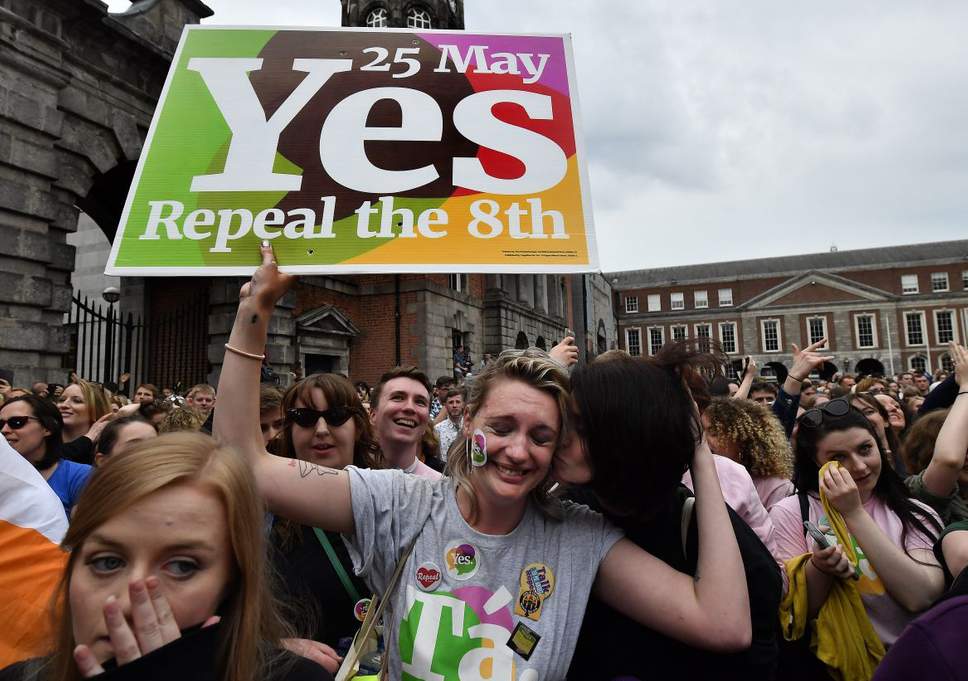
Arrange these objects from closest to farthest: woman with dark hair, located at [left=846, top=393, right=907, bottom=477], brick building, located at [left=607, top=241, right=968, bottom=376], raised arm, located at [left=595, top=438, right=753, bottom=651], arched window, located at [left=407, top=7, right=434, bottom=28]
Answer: raised arm, located at [left=595, top=438, right=753, bottom=651]
woman with dark hair, located at [left=846, top=393, right=907, bottom=477]
arched window, located at [left=407, top=7, right=434, bottom=28]
brick building, located at [left=607, top=241, right=968, bottom=376]

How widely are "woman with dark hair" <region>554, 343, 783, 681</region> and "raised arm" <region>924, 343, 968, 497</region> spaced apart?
1.64 metres

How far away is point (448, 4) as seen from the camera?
22984mm

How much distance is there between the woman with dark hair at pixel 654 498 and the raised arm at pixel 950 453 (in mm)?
1643

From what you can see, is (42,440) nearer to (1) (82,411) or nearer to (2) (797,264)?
(1) (82,411)

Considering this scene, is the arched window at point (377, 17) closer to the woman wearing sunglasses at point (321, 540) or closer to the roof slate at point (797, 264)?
the woman wearing sunglasses at point (321, 540)

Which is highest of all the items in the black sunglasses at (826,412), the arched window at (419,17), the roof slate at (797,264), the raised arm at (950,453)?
the arched window at (419,17)

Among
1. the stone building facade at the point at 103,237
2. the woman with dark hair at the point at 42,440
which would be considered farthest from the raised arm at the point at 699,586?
the stone building facade at the point at 103,237

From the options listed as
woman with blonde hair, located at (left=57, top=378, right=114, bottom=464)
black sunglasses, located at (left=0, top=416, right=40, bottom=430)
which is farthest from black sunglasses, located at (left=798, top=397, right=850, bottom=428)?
woman with blonde hair, located at (left=57, top=378, right=114, bottom=464)

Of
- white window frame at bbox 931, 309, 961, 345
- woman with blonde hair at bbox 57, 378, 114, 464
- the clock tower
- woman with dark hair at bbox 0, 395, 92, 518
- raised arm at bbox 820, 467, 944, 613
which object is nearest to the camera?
raised arm at bbox 820, 467, 944, 613

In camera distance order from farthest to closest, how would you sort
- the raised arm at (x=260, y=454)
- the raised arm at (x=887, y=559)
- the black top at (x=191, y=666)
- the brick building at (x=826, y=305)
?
the brick building at (x=826, y=305), the raised arm at (x=887, y=559), the raised arm at (x=260, y=454), the black top at (x=191, y=666)

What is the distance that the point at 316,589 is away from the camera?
2158mm

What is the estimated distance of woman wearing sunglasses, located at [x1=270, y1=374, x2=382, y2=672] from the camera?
6.90 ft

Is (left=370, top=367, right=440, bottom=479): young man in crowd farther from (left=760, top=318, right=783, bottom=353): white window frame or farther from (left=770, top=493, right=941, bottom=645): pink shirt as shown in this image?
(left=760, top=318, right=783, bottom=353): white window frame

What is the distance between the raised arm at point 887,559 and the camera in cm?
205
